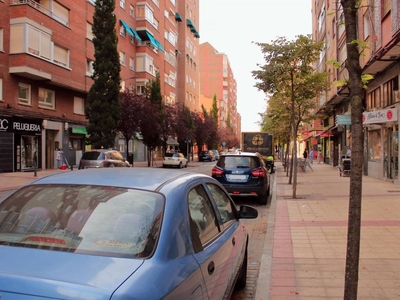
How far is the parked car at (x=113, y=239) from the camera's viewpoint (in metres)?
1.80

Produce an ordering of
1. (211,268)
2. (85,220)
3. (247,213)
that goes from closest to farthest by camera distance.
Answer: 1. (85,220)
2. (211,268)
3. (247,213)

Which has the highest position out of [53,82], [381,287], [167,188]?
[53,82]

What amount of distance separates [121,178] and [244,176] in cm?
861

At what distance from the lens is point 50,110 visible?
26.0 meters

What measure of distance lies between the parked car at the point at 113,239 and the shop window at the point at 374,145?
1766cm

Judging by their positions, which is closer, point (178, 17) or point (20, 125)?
point (20, 125)

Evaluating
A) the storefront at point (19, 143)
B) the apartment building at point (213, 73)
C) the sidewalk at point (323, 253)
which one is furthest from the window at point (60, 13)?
the apartment building at point (213, 73)

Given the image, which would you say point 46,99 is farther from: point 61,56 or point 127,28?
point 127,28

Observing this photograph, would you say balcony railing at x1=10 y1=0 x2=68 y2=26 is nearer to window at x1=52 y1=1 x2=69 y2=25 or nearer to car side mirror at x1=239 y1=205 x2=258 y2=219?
window at x1=52 y1=1 x2=69 y2=25

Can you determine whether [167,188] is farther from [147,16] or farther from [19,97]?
[147,16]

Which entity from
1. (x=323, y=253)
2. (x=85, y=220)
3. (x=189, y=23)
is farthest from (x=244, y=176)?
(x=189, y=23)

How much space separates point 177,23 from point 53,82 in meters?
35.8

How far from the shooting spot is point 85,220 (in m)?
2.41

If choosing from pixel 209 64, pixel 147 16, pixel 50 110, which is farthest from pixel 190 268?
pixel 209 64
